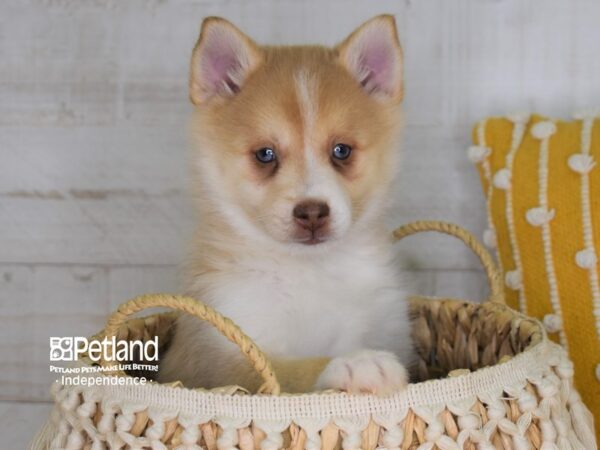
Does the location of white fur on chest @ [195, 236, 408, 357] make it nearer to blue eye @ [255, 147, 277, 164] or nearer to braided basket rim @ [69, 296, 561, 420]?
blue eye @ [255, 147, 277, 164]

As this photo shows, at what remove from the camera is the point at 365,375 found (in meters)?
1.02

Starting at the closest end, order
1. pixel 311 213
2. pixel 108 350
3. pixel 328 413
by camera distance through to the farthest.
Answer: pixel 328 413, pixel 108 350, pixel 311 213

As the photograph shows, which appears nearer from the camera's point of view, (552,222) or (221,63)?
(221,63)

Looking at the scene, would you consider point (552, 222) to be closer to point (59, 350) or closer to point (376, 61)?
point (376, 61)

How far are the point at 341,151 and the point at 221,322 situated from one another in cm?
53

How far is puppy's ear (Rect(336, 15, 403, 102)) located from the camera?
1514 mm

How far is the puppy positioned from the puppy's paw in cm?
20

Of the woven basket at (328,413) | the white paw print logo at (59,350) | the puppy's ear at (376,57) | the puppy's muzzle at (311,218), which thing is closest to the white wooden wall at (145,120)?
the white paw print logo at (59,350)

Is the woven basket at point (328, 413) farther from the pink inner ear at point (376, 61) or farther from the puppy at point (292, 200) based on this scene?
the pink inner ear at point (376, 61)

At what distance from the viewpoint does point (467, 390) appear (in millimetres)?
1045

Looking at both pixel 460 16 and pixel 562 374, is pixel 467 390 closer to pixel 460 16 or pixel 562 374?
pixel 562 374

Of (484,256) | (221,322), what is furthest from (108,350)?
(484,256)

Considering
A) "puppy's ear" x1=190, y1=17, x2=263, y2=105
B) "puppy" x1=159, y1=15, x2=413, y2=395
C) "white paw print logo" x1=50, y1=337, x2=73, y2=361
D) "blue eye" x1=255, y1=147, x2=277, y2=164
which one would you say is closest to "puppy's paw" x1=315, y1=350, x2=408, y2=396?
"puppy" x1=159, y1=15, x2=413, y2=395

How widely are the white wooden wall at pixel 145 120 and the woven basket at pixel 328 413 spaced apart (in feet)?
3.11
